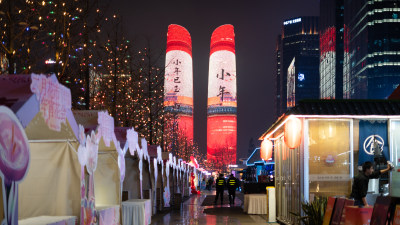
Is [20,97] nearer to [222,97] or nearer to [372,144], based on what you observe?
[372,144]

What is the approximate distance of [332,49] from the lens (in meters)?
124

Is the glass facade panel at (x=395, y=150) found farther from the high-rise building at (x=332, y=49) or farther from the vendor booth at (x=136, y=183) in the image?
the high-rise building at (x=332, y=49)

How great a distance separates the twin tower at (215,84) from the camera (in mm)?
110500

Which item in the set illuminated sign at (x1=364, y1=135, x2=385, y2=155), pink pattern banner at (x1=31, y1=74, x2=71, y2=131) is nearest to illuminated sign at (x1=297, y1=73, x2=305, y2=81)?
illuminated sign at (x1=364, y1=135, x2=385, y2=155)

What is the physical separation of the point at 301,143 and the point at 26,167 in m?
8.54

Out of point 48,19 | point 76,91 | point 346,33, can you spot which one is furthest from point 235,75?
point 48,19

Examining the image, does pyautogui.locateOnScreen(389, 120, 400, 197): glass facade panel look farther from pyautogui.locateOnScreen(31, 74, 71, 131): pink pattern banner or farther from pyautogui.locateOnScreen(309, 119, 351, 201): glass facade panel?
pyautogui.locateOnScreen(31, 74, 71, 131): pink pattern banner

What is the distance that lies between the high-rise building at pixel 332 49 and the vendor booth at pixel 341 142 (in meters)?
106

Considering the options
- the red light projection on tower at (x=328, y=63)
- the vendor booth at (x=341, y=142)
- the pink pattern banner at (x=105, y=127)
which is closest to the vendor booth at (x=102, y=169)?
the pink pattern banner at (x=105, y=127)

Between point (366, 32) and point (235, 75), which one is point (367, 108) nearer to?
point (366, 32)

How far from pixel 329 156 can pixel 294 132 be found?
115cm

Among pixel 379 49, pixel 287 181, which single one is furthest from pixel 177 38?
pixel 287 181

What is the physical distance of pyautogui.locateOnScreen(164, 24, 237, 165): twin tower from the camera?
110 meters

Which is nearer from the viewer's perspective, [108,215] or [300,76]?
[108,215]
